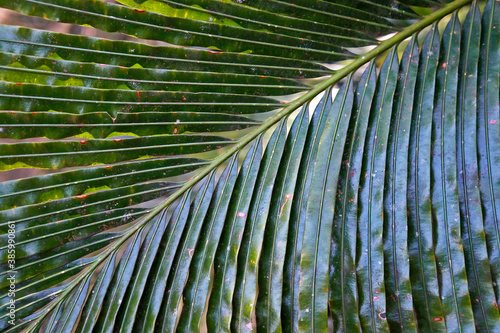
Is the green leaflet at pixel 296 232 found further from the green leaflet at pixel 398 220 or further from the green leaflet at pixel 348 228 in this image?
the green leaflet at pixel 398 220

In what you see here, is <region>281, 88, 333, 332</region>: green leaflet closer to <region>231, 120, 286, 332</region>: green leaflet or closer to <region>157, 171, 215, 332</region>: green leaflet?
<region>231, 120, 286, 332</region>: green leaflet

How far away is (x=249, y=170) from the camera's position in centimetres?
81

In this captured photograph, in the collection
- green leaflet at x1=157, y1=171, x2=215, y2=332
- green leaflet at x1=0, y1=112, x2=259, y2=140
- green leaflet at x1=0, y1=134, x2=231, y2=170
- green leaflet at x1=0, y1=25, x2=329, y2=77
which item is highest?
green leaflet at x1=0, y1=25, x2=329, y2=77

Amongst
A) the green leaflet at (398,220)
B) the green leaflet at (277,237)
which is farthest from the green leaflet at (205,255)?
the green leaflet at (398,220)

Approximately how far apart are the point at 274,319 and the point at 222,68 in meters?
0.64

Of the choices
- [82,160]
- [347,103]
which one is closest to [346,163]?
[347,103]

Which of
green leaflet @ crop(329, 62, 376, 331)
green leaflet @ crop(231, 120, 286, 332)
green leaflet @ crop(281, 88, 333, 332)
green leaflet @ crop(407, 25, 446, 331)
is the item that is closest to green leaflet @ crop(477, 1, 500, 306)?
green leaflet @ crop(407, 25, 446, 331)

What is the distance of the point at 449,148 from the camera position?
27.7 inches

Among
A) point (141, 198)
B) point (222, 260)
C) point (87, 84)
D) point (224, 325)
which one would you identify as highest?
point (87, 84)

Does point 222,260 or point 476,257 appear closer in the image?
point 476,257

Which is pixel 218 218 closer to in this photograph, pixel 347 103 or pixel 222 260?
pixel 222 260

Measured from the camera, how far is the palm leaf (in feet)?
2.26

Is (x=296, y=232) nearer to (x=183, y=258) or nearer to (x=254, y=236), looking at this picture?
(x=254, y=236)

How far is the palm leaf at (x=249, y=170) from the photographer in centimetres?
69
